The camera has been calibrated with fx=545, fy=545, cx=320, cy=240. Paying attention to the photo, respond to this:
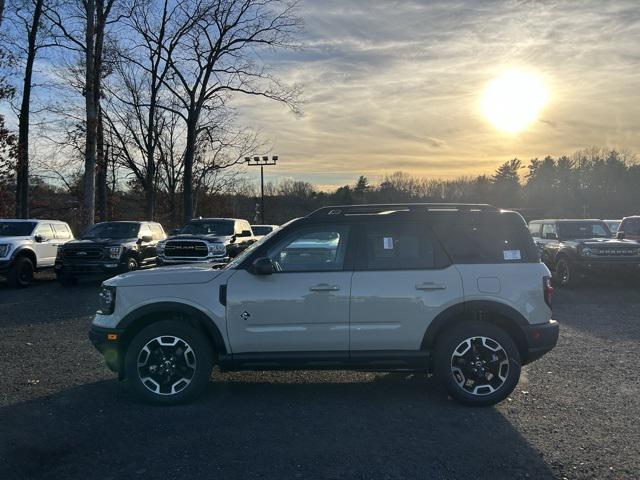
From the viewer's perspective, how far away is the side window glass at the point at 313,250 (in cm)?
519

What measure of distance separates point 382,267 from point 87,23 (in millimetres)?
22329

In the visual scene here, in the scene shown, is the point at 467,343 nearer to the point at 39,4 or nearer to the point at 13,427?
the point at 13,427

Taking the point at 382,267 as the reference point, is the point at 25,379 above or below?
below

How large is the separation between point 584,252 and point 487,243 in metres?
9.69

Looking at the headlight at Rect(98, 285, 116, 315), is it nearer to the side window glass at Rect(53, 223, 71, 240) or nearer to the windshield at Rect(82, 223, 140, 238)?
the windshield at Rect(82, 223, 140, 238)

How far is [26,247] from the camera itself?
14.6 metres

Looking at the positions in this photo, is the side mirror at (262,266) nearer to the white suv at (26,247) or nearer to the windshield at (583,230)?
the white suv at (26,247)

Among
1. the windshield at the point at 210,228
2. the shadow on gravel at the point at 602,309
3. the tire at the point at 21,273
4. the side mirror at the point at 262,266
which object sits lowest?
the shadow on gravel at the point at 602,309

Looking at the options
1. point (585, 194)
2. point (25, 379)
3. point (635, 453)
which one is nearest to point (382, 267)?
point (635, 453)

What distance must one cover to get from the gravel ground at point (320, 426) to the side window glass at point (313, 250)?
4.31ft

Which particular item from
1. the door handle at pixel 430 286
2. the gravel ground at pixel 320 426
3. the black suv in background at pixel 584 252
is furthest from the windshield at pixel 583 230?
the door handle at pixel 430 286

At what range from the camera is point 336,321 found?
5051 mm

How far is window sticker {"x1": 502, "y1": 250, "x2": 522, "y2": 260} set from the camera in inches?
206

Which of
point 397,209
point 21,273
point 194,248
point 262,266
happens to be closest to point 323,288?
point 262,266
